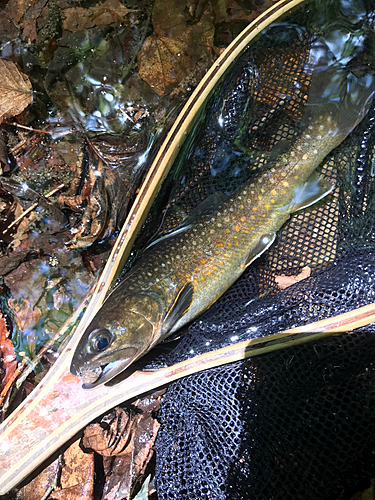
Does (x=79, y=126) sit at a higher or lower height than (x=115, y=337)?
higher

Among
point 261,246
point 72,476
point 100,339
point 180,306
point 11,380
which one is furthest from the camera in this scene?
point 11,380

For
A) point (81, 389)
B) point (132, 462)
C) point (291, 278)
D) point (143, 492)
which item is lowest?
point (143, 492)

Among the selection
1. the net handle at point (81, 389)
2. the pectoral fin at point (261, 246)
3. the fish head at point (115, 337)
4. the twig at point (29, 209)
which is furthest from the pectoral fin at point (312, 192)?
the twig at point (29, 209)

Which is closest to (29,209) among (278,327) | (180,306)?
(180,306)

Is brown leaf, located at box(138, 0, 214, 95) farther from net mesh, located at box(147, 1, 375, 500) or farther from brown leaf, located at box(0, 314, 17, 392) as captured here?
brown leaf, located at box(0, 314, 17, 392)

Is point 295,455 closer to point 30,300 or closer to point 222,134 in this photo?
point 222,134

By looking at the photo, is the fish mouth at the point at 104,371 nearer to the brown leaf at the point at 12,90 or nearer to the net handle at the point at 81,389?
the net handle at the point at 81,389

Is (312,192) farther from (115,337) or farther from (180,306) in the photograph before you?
(115,337)
